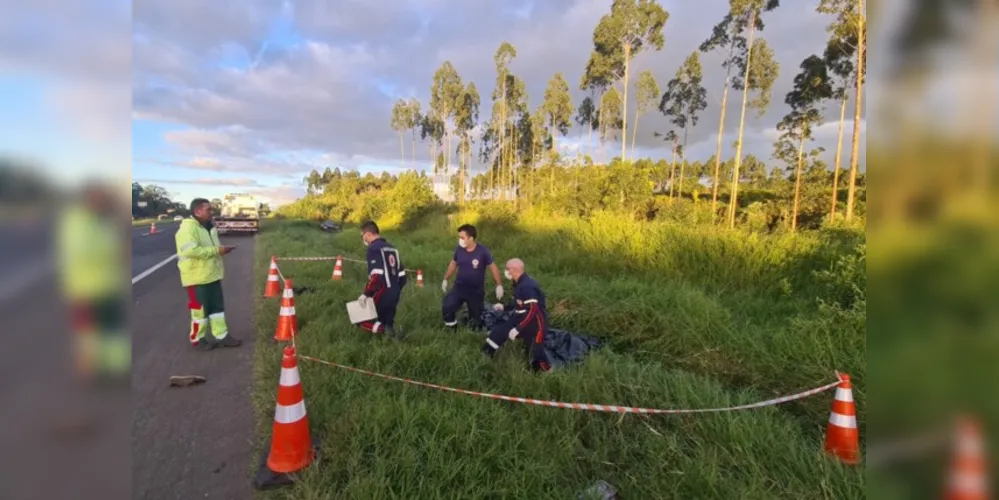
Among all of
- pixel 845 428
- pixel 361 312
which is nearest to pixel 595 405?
→ pixel 845 428

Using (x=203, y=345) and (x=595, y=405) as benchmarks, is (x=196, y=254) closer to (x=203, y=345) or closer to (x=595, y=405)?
(x=203, y=345)

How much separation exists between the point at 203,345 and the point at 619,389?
4.34 meters

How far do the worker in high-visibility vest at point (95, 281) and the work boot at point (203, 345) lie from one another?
4756 mm

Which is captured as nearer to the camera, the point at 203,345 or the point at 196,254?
the point at 196,254

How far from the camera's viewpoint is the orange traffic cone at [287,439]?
271 centimetres

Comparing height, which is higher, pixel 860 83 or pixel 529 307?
pixel 860 83

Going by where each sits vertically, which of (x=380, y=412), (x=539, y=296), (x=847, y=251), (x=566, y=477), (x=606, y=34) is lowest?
(x=566, y=477)

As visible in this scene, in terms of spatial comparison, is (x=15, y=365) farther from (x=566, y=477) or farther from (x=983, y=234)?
(x=566, y=477)

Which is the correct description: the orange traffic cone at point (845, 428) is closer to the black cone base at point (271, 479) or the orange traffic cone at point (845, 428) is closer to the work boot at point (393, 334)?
the black cone base at point (271, 479)

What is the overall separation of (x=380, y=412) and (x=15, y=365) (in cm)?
250

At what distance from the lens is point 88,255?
2.70 feet

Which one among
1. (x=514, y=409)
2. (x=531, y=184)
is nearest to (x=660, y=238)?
(x=514, y=409)

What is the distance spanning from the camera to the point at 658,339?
5.39 meters

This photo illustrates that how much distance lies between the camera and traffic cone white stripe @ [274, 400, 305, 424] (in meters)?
2.74
